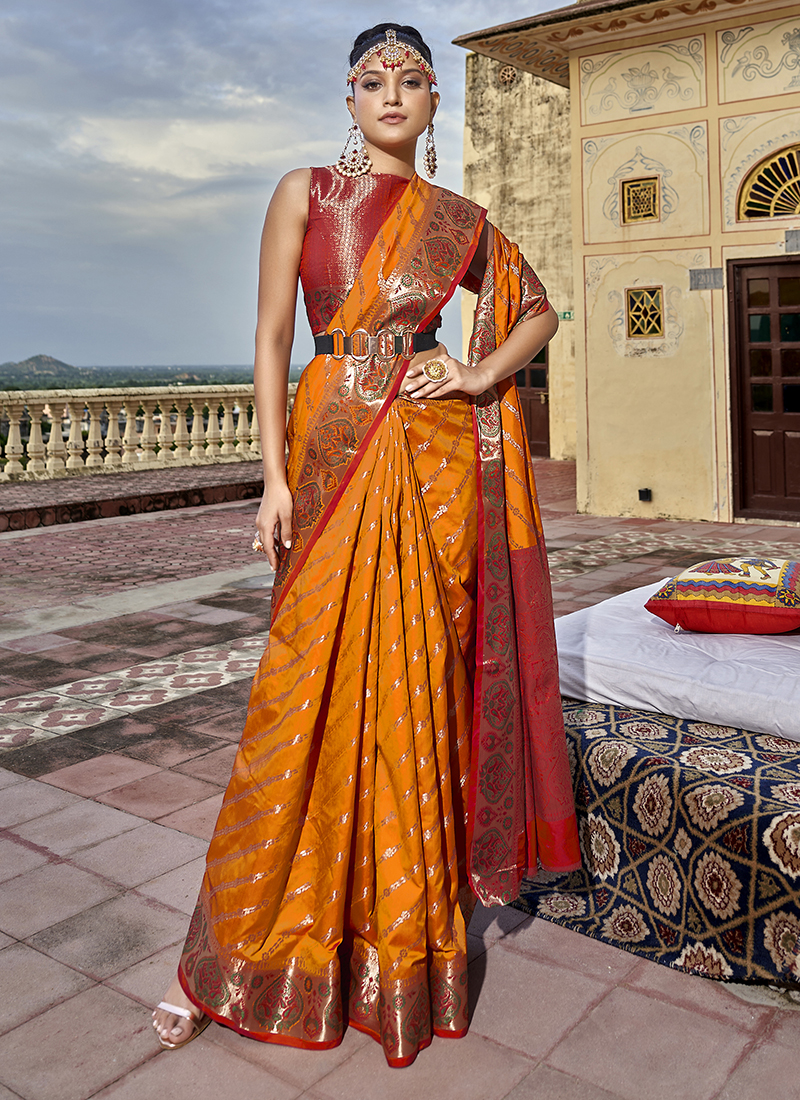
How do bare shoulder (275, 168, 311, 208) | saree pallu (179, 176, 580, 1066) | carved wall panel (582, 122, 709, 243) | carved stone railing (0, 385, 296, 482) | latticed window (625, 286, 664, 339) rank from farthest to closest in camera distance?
carved stone railing (0, 385, 296, 482) → latticed window (625, 286, 664, 339) → carved wall panel (582, 122, 709, 243) → bare shoulder (275, 168, 311, 208) → saree pallu (179, 176, 580, 1066)

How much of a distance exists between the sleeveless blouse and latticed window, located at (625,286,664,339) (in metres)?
7.57

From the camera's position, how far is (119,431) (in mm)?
13375

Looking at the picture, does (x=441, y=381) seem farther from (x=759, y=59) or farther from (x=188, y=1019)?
(x=759, y=59)

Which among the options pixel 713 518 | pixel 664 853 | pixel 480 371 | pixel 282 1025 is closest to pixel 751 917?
pixel 664 853

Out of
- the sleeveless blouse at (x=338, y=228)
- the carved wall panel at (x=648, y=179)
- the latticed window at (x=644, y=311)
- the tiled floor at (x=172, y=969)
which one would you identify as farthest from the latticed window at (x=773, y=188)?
the sleeveless blouse at (x=338, y=228)

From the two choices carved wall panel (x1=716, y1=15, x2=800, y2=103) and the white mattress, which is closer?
the white mattress

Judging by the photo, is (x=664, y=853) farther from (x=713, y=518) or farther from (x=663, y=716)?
(x=713, y=518)

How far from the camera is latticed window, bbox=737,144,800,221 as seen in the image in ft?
27.8

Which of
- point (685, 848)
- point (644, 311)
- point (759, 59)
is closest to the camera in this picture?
point (685, 848)

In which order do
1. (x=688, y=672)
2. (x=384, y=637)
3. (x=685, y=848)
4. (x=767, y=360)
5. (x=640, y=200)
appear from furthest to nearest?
(x=640, y=200), (x=767, y=360), (x=688, y=672), (x=685, y=848), (x=384, y=637)

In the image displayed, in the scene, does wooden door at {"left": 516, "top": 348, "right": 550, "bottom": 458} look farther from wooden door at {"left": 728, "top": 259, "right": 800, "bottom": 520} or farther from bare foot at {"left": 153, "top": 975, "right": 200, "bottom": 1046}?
bare foot at {"left": 153, "top": 975, "right": 200, "bottom": 1046}

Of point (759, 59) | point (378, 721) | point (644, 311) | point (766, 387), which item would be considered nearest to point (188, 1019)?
point (378, 721)

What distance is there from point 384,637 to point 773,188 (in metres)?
7.86

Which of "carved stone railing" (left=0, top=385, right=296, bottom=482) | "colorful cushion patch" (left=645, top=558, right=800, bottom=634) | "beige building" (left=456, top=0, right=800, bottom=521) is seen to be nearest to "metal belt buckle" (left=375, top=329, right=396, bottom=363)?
"colorful cushion patch" (left=645, top=558, right=800, bottom=634)
